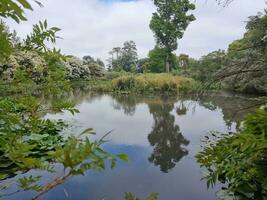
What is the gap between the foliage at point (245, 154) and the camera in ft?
3.99

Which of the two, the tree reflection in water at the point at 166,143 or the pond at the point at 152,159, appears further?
the tree reflection in water at the point at 166,143

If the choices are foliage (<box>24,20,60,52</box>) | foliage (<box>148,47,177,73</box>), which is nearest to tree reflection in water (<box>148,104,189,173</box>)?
foliage (<box>24,20,60,52</box>)

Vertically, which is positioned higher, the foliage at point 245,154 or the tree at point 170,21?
the tree at point 170,21

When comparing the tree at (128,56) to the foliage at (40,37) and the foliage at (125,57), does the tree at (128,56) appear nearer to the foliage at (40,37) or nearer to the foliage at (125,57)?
the foliage at (125,57)

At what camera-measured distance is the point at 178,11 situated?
69.9 feet

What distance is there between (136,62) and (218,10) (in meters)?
29.5

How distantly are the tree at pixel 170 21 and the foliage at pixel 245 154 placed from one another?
20.0 m

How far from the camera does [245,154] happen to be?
1.55 meters

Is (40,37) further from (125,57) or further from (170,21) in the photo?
(125,57)

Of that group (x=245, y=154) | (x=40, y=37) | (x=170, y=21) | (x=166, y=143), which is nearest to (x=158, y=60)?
(x=170, y=21)

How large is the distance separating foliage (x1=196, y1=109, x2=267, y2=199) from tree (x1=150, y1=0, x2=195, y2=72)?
65.7 feet

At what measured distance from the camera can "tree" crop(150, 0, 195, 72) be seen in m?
21.4

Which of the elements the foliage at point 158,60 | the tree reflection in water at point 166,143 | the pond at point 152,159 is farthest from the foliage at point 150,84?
the foliage at point 158,60

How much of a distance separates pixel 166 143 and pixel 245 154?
3.26 metres
